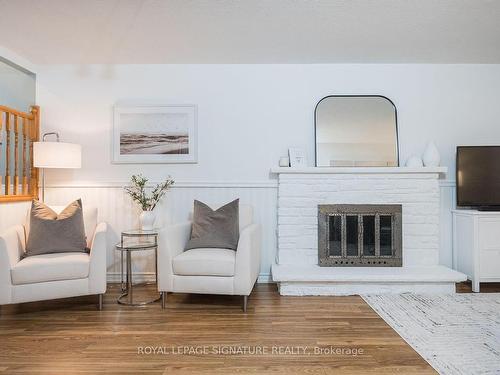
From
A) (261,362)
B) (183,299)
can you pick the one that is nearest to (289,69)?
(183,299)

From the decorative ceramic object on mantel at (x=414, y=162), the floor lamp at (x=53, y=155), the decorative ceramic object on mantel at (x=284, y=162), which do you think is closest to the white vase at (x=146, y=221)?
the floor lamp at (x=53, y=155)

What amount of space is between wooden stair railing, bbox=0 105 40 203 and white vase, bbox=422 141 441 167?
411 cm

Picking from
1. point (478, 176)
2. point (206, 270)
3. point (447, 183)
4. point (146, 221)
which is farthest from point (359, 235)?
point (146, 221)

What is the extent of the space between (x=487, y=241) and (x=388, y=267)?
958mm

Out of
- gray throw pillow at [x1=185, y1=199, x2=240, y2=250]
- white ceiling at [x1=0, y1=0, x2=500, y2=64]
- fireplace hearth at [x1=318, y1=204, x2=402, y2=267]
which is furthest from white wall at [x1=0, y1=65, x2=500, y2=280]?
fireplace hearth at [x1=318, y1=204, x2=402, y2=267]

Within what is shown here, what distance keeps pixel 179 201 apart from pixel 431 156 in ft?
8.82

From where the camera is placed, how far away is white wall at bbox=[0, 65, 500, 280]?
3885 millimetres

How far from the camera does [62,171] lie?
12.7 ft

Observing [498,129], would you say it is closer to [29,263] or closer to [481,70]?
[481,70]

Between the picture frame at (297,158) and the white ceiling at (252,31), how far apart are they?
3.17 ft

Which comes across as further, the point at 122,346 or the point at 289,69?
the point at 289,69

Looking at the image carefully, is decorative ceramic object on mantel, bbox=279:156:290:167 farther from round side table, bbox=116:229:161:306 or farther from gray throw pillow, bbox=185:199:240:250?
round side table, bbox=116:229:161:306

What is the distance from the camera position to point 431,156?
368 centimetres

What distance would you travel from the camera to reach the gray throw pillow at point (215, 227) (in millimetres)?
3221
